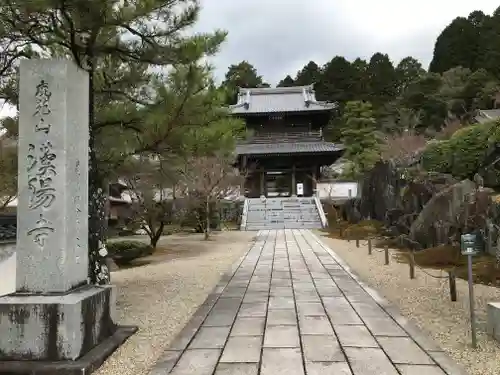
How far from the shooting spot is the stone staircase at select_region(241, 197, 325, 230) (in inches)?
926

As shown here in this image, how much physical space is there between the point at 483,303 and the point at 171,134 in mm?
4650

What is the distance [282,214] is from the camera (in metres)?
25.2

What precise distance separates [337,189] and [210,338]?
2789 centimetres

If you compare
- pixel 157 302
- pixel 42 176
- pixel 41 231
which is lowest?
pixel 157 302

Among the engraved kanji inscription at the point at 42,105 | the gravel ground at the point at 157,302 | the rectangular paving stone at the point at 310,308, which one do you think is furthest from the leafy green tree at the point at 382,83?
the engraved kanji inscription at the point at 42,105

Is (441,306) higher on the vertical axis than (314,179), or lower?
lower

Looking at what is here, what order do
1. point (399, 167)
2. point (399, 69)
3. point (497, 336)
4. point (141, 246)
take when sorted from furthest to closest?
point (399, 69) → point (399, 167) → point (141, 246) → point (497, 336)

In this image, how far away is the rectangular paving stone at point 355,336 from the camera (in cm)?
416

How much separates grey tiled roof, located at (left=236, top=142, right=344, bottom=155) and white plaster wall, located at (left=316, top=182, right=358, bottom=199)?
2734 mm

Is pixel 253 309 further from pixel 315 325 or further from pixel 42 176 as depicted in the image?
pixel 42 176

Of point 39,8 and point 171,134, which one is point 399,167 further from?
point 39,8

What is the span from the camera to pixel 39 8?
14.8ft

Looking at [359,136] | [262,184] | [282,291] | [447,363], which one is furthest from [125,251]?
[359,136]

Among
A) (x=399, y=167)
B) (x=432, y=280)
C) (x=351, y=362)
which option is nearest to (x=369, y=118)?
(x=399, y=167)
